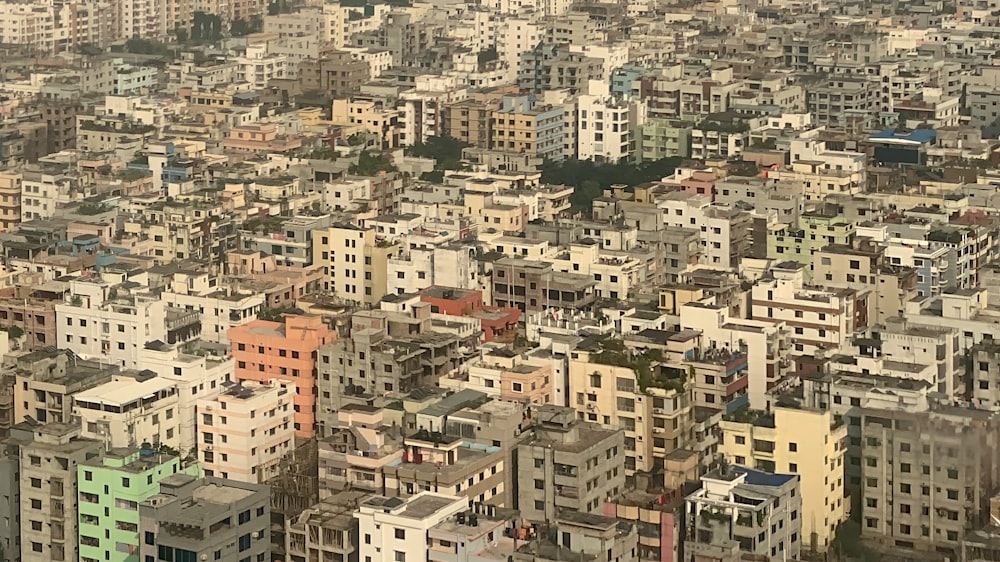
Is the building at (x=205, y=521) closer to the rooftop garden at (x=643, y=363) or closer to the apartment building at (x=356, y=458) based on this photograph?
the apartment building at (x=356, y=458)

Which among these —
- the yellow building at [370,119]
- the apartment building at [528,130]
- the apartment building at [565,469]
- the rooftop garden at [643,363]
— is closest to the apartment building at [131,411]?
the apartment building at [565,469]

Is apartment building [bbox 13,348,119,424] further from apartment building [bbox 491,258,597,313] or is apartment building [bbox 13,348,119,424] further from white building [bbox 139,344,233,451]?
apartment building [bbox 491,258,597,313]

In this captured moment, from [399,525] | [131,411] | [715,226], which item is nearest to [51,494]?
[131,411]

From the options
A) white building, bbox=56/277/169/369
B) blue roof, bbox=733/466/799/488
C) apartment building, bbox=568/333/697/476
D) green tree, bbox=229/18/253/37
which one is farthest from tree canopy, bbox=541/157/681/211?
green tree, bbox=229/18/253/37

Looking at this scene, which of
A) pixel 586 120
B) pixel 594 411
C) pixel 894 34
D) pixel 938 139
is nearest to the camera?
pixel 594 411

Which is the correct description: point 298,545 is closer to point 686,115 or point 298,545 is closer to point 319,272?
point 319,272

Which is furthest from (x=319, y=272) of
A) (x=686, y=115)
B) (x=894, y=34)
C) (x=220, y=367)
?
(x=894, y=34)

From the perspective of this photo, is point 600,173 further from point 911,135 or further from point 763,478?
point 763,478
